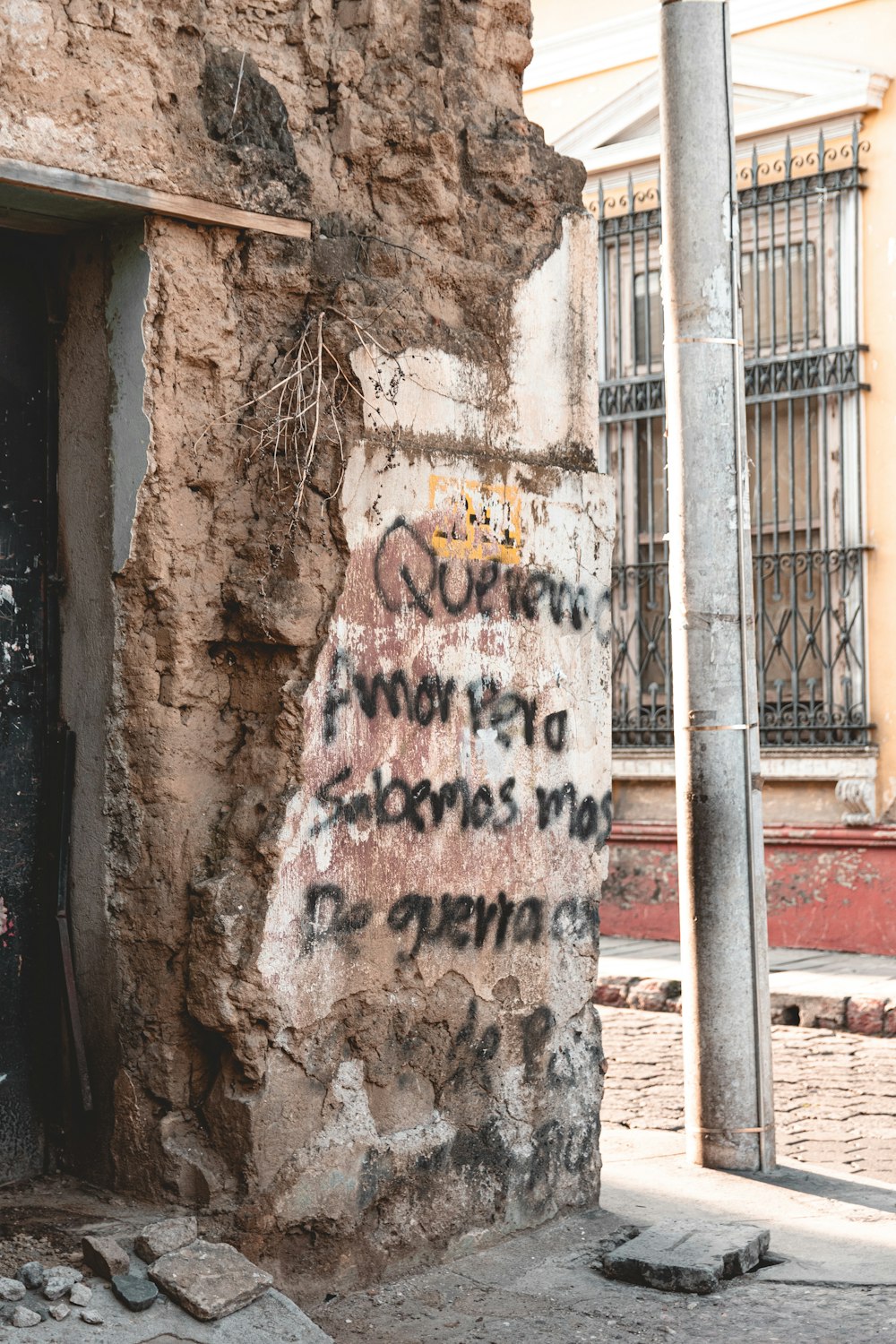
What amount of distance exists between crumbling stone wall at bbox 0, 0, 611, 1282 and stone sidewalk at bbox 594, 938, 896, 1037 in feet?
11.9

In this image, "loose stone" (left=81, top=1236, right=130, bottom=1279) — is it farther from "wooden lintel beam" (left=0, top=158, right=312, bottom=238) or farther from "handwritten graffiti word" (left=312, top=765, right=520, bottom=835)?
"wooden lintel beam" (left=0, top=158, right=312, bottom=238)

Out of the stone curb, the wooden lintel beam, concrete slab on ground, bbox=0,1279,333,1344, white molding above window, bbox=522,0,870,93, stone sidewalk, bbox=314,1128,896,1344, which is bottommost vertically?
the stone curb

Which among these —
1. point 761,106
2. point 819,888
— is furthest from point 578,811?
point 761,106

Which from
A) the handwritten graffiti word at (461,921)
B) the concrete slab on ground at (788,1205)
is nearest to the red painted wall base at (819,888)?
the concrete slab on ground at (788,1205)

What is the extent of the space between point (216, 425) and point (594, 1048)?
6.82 feet

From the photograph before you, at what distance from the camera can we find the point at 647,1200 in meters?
4.76

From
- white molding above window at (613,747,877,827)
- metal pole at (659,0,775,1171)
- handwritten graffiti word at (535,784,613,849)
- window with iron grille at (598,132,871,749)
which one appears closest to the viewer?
handwritten graffiti word at (535,784,613,849)

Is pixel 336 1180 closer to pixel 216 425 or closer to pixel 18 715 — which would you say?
pixel 18 715

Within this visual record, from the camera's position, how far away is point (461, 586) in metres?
4.25

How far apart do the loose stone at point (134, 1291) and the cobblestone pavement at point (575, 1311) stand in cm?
59

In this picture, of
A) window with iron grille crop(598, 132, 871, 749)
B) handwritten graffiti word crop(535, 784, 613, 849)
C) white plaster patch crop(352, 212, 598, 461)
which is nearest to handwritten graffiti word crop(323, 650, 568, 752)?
handwritten graffiti word crop(535, 784, 613, 849)

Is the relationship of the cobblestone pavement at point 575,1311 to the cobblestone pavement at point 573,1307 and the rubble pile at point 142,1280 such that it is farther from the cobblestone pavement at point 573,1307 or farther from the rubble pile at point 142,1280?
the rubble pile at point 142,1280

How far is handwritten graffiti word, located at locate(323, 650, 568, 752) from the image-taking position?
392 centimetres

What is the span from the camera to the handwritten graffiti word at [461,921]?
388 cm
